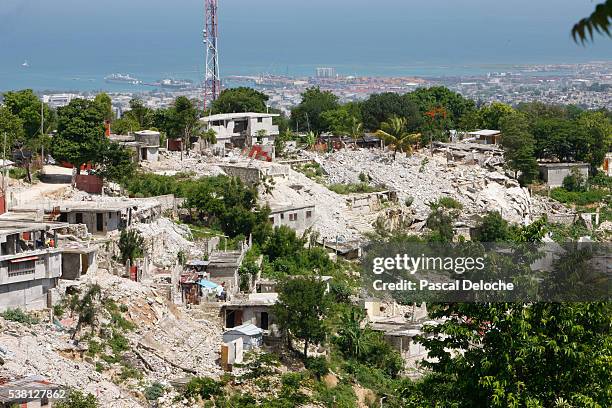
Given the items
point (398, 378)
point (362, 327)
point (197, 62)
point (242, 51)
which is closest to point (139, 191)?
point (362, 327)

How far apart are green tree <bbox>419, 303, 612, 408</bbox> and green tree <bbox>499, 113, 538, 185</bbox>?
88.8 feet

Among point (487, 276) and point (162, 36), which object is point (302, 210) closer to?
point (487, 276)

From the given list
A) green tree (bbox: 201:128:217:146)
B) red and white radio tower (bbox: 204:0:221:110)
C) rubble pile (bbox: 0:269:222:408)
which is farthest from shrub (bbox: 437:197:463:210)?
red and white radio tower (bbox: 204:0:221:110)

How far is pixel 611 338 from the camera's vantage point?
10.5 metres

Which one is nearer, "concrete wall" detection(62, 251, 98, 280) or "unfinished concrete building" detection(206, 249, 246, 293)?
"concrete wall" detection(62, 251, 98, 280)

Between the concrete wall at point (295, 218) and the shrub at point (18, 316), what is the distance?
395 inches

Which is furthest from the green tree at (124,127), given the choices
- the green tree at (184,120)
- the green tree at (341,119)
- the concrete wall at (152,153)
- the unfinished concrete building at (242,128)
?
the green tree at (341,119)

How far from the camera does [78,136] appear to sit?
26906 mm

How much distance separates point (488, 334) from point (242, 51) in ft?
594

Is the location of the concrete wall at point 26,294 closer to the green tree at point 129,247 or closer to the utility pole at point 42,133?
the green tree at point 129,247

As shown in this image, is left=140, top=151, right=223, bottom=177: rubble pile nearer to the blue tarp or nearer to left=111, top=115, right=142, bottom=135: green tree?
left=111, top=115, right=142, bottom=135: green tree

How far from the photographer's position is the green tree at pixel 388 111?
132 ft

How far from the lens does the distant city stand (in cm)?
9369

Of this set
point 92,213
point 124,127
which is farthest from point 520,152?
point 92,213
